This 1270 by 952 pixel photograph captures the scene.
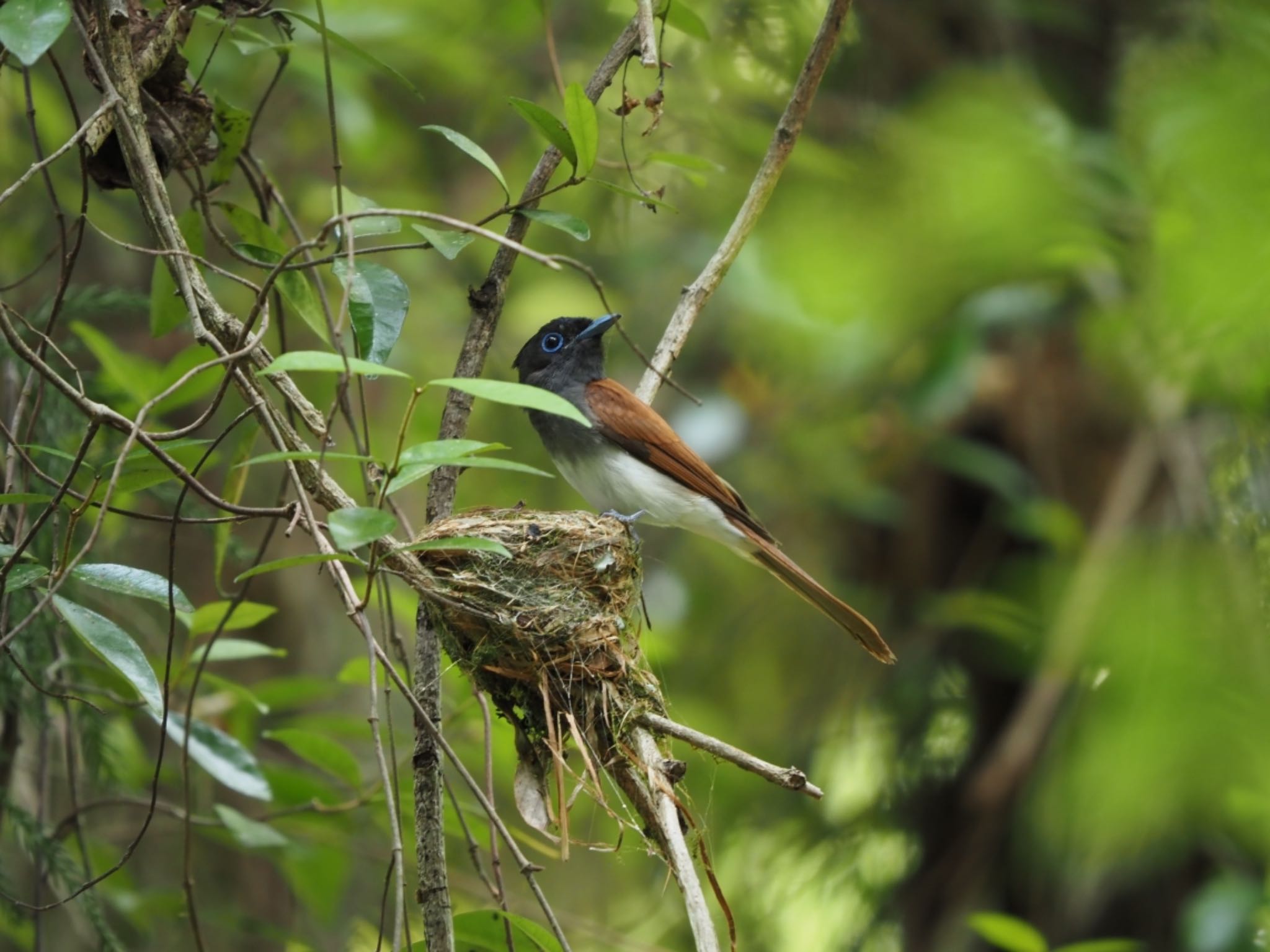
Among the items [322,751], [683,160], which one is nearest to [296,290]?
[683,160]

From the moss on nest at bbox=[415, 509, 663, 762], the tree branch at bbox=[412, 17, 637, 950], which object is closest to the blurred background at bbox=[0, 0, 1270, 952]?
the tree branch at bbox=[412, 17, 637, 950]

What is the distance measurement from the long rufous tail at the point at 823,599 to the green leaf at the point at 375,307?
1.91m

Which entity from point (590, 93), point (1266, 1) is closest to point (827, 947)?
point (590, 93)

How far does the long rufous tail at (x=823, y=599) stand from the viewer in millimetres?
3824

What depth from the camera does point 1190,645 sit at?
109 centimetres

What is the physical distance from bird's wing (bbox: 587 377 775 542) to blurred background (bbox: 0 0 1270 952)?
0.35m

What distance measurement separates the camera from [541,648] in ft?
9.39

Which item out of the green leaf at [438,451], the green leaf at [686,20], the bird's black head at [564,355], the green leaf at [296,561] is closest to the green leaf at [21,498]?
the green leaf at [296,561]

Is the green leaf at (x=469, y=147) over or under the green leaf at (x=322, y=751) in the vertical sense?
over

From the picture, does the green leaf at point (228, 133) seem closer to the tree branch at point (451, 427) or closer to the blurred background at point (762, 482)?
the blurred background at point (762, 482)

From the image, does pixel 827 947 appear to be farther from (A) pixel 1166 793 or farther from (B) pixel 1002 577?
(A) pixel 1166 793

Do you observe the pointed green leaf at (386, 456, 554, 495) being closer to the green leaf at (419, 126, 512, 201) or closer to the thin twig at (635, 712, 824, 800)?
the thin twig at (635, 712, 824, 800)

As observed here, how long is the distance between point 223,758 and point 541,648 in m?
0.99

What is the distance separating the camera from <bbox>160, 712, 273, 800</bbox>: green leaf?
3148mm
